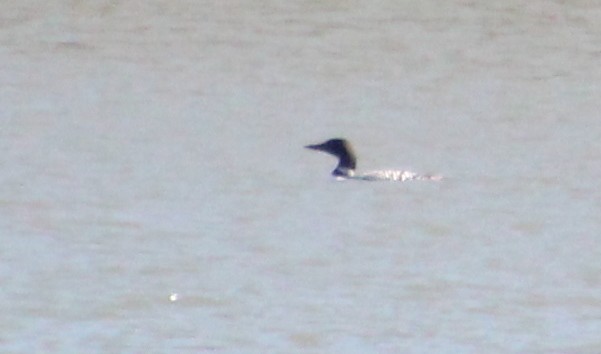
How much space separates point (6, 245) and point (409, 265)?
243cm

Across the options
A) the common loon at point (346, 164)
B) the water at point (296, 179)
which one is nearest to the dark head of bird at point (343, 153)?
the common loon at point (346, 164)

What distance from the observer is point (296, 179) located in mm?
15586

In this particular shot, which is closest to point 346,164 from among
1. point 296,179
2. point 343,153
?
point 343,153

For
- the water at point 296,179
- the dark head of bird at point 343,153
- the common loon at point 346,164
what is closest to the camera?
the water at point 296,179

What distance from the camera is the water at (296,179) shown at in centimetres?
1134

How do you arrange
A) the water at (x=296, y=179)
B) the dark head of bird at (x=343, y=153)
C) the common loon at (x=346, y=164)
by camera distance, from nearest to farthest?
the water at (x=296, y=179), the common loon at (x=346, y=164), the dark head of bird at (x=343, y=153)

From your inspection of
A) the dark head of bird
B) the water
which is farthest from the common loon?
the water

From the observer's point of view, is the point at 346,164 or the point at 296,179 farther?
the point at 346,164

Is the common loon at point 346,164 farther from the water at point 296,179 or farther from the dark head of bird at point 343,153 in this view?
the water at point 296,179

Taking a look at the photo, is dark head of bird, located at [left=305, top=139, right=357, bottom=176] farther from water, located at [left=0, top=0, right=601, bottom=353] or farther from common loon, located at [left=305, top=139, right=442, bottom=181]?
water, located at [left=0, top=0, right=601, bottom=353]

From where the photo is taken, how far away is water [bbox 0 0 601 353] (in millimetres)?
11336

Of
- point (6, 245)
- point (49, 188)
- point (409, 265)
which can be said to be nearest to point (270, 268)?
point (409, 265)

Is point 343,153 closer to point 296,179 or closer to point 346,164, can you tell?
point 346,164

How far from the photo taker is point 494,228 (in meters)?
13.9
